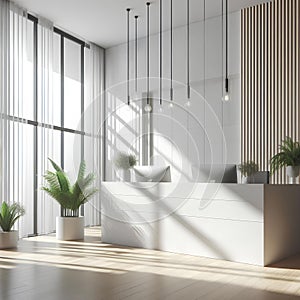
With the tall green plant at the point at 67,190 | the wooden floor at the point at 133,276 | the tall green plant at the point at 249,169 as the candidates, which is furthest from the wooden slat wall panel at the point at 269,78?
the tall green plant at the point at 67,190

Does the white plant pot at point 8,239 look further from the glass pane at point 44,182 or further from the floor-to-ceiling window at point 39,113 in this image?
the glass pane at point 44,182

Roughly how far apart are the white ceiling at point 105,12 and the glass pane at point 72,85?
332 mm

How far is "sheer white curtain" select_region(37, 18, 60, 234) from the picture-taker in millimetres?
6562

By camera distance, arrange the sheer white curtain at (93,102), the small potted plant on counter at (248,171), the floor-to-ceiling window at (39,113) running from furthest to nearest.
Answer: the sheer white curtain at (93,102) → the floor-to-ceiling window at (39,113) → the small potted plant on counter at (248,171)

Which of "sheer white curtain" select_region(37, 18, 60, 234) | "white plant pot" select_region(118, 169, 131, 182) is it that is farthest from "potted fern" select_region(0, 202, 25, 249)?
"white plant pot" select_region(118, 169, 131, 182)

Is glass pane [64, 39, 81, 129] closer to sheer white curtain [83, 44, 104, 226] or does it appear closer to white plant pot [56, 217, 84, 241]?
sheer white curtain [83, 44, 104, 226]

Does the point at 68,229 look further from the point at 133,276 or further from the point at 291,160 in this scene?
the point at 291,160

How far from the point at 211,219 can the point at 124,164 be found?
107 cm

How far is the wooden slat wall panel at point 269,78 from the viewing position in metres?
5.92

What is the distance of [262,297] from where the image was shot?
3.04m

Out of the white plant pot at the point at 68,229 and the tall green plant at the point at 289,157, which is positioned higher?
the tall green plant at the point at 289,157

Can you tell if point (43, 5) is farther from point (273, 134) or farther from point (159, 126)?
point (273, 134)

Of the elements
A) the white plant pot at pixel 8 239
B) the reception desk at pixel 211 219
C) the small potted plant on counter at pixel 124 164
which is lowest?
the white plant pot at pixel 8 239

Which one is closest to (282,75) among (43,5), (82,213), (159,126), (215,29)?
(215,29)
